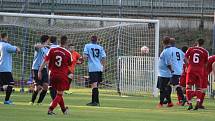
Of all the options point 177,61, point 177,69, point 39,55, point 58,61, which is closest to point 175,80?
point 177,69

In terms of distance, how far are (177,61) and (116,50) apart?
25.6 feet

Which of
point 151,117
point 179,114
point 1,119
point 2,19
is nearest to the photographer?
point 1,119

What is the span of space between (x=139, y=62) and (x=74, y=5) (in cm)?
1248

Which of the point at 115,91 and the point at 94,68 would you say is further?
the point at 115,91

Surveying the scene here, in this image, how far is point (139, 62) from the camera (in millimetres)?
28125

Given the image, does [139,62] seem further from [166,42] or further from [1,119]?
[1,119]

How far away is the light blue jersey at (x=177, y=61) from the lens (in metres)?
21.1

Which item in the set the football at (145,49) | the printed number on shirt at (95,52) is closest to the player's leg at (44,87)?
the printed number on shirt at (95,52)

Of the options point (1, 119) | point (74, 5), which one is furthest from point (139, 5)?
point (1, 119)

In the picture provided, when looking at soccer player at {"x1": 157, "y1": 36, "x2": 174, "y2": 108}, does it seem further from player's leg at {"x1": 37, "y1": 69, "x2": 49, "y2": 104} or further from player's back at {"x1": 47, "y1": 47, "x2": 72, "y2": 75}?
player's back at {"x1": 47, "y1": 47, "x2": 72, "y2": 75}

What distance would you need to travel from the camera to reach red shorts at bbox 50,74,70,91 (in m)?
15.5

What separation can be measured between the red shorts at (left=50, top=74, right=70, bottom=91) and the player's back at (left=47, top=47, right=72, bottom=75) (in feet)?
0.33

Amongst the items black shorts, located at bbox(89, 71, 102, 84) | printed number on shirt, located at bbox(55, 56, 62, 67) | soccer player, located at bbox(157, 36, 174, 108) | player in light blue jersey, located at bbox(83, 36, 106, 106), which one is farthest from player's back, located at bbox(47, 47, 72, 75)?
soccer player, located at bbox(157, 36, 174, 108)

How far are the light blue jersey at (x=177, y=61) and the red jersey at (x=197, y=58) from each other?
5.47ft
